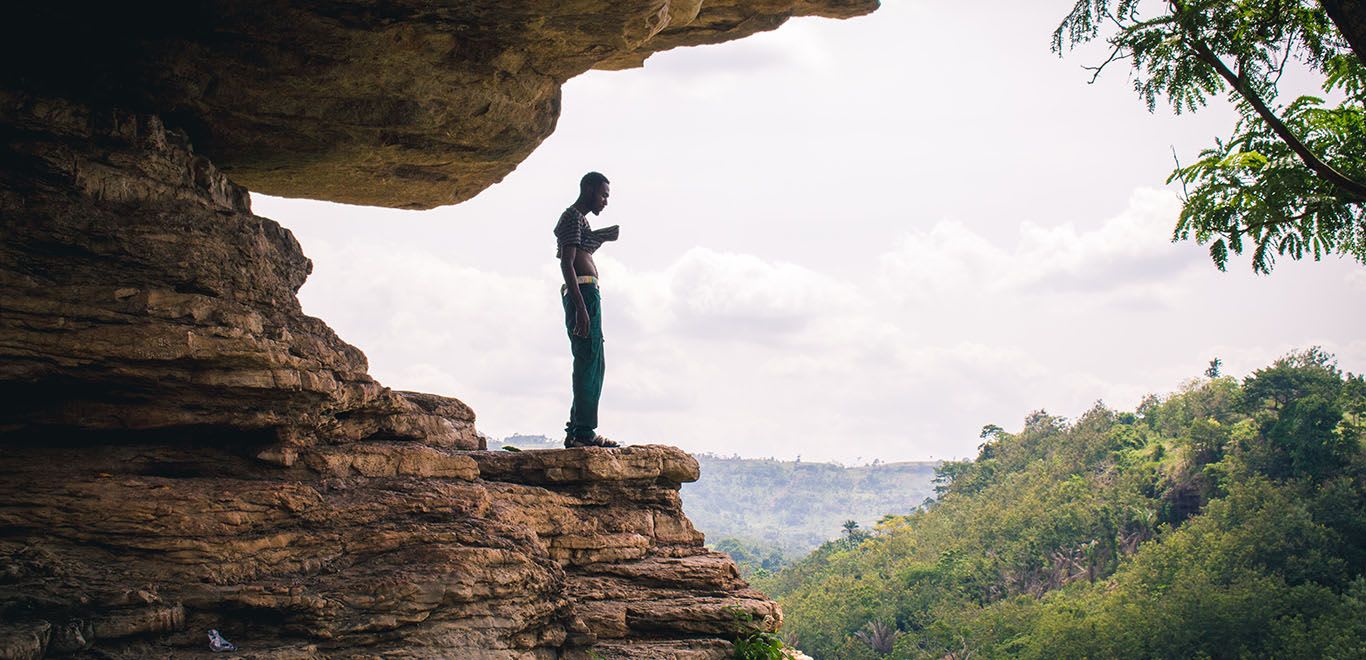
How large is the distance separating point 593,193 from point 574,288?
95cm

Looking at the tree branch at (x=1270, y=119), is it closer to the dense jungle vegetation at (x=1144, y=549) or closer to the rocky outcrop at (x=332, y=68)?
A: the rocky outcrop at (x=332, y=68)

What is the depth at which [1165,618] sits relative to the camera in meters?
40.7

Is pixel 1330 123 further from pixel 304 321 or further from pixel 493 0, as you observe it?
pixel 304 321

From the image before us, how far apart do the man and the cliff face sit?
2.27ft

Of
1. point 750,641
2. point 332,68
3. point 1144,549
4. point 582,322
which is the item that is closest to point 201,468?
point 332,68

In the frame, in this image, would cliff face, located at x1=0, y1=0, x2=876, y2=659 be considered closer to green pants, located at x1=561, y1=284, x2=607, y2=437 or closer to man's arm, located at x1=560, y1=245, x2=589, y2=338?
green pants, located at x1=561, y1=284, x2=607, y2=437

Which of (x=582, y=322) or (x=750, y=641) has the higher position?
(x=582, y=322)

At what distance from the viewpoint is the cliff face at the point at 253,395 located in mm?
6441

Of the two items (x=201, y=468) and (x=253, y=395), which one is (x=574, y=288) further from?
(x=201, y=468)

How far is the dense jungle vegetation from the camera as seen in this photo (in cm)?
4000

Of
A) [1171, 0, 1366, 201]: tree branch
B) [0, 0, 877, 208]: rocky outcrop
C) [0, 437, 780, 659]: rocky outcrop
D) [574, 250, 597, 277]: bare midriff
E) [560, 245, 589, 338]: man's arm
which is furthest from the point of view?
[574, 250, 597, 277]: bare midriff

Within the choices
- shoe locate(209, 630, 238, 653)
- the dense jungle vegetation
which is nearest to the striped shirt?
shoe locate(209, 630, 238, 653)

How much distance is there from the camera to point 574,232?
9.47m

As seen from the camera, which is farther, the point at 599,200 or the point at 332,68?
the point at 599,200
